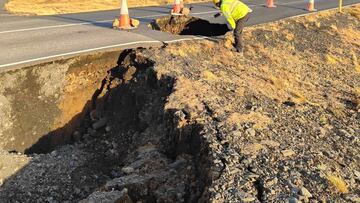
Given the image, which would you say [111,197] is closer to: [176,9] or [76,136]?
[76,136]

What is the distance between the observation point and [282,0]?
20984mm

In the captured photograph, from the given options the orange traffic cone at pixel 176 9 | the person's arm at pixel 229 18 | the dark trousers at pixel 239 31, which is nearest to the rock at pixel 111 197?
the person's arm at pixel 229 18

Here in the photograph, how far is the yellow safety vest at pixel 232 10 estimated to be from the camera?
10008 millimetres

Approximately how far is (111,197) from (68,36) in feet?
18.8

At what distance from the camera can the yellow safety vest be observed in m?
10.0

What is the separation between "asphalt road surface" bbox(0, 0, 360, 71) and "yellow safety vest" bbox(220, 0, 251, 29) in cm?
117

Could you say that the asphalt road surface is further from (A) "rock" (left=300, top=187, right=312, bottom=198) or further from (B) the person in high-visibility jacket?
(A) "rock" (left=300, top=187, right=312, bottom=198)

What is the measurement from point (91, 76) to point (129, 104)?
1.09 m

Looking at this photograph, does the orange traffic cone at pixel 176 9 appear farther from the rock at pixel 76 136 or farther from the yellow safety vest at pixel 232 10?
the rock at pixel 76 136

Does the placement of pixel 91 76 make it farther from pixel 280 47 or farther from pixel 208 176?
pixel 280 47

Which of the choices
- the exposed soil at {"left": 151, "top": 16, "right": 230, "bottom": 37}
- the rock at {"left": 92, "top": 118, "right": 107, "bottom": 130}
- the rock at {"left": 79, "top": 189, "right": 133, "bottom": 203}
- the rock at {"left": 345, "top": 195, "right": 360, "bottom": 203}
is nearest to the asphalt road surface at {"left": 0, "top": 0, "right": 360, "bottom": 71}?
the exposed soil at {"left": 151, "top": 16, "right": 230, "bottom": 37}

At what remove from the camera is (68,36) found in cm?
1031

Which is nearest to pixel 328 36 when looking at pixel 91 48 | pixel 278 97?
pixel 278 97

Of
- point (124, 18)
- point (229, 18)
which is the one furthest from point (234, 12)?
point (124, 18)
